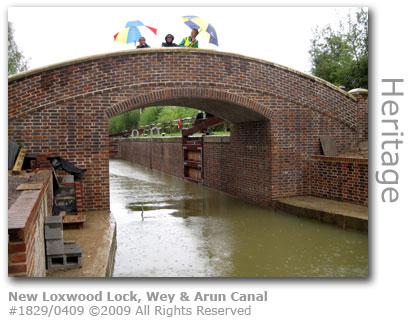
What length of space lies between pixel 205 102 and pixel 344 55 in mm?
8435

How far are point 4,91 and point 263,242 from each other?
4707 mm

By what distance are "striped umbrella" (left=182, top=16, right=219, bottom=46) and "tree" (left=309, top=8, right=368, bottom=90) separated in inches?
293

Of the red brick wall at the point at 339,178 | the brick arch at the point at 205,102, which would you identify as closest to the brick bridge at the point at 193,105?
the brick arch at the point at 205,102

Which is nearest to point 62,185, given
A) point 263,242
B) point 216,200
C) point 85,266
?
point 85,266

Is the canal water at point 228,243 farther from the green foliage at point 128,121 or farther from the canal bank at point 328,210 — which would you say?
the green foliage at point 128,121

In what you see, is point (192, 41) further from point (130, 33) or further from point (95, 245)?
point (95, 245)

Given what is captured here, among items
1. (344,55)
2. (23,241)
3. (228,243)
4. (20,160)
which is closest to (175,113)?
(344,55)

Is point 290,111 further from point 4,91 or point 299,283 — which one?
point 4,91

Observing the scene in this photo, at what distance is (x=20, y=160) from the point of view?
24.9ft

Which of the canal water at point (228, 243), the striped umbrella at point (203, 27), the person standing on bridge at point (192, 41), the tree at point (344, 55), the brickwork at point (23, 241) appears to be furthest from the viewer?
the tree at point (344, 55)

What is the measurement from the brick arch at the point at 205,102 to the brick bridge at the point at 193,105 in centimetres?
2

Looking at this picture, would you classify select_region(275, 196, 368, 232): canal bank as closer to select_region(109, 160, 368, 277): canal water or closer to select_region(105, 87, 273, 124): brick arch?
select_region(109, 160, 368, 277): canal water

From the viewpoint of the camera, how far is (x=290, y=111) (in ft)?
33.6

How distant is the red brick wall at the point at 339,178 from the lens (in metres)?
8.73
